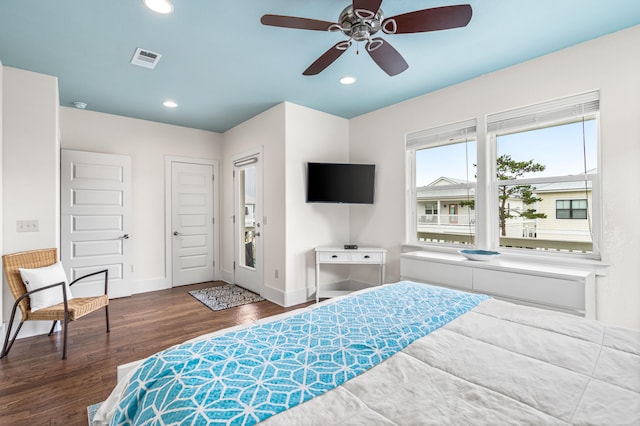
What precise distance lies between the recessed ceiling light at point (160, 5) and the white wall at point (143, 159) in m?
2.93

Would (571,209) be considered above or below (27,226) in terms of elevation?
above

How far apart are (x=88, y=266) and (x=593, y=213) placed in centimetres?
569

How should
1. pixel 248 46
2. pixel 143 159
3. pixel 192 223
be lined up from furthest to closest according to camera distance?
1. pixel 192 223
2. pixel 143 159
3. pixel 248 46

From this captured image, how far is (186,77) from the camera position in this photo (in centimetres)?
317

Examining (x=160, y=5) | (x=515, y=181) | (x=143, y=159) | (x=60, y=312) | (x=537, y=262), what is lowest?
(x=60, y=312)

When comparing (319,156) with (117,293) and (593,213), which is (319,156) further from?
(117,293)

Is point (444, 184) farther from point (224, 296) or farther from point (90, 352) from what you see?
point (90, 352)

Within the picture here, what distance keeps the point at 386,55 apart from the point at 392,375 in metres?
2.03

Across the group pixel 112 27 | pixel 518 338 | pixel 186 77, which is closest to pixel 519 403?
pixel 518 338

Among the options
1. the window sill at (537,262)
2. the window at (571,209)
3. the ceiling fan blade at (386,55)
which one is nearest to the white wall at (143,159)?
the ceiling fan blade at (386,55)

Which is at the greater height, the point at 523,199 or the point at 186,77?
the point at 186,77

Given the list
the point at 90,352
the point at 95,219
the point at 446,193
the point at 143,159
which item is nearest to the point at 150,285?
the point at 95,219

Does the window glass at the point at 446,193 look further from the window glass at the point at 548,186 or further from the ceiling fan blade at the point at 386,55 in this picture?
the ceiling fan blade at the point at 386,55

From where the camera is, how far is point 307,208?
13.6 ft
